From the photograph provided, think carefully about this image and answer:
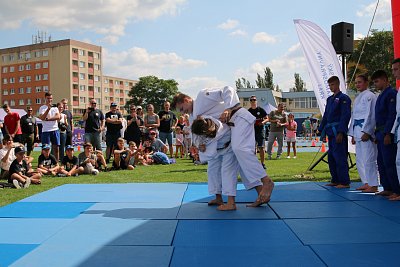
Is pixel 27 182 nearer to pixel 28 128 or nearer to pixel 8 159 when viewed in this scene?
pixel 8 159

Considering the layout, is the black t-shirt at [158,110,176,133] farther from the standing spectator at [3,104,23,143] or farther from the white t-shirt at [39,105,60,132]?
the standing spectator at [3,104,23,143]

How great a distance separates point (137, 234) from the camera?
3795 mm

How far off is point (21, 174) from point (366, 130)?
594 cm

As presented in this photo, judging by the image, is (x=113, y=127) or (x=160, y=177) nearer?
(x=160, y=177)

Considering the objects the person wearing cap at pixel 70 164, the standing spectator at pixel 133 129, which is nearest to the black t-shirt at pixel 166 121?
the standing spectator at pixel 133 129

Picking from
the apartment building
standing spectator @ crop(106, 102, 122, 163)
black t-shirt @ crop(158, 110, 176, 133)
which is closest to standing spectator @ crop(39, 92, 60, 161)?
standing spectator @ crop(106, 102, 122, 163)

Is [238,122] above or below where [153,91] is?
below

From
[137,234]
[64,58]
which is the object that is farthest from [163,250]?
[64,58]

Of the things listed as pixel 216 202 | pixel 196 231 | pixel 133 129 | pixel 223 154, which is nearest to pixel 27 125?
pixel 133 129

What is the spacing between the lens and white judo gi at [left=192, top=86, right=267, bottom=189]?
4.84 meters

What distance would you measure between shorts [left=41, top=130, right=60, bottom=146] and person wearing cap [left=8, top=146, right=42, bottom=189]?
2.50m

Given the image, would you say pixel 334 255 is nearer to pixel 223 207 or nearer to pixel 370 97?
pixel 223 207

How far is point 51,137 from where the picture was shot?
10422 mm

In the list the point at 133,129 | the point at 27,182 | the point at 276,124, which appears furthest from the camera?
the point at 276,124
